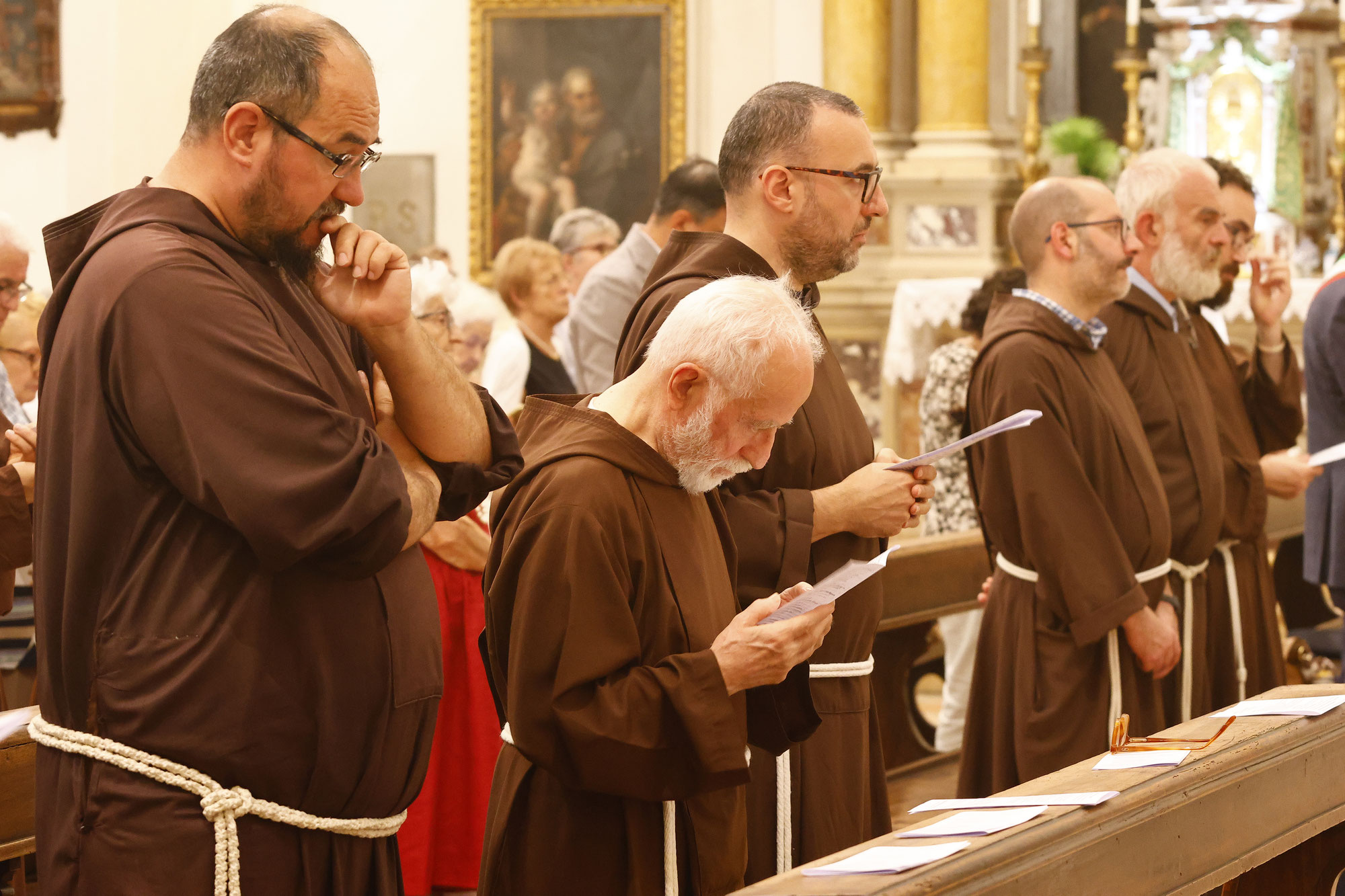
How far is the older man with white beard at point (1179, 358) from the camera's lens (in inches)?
183

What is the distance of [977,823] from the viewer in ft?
8.06

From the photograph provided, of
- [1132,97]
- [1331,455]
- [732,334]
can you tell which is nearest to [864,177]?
[732,334]

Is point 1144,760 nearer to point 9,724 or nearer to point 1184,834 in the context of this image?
point 1184,834

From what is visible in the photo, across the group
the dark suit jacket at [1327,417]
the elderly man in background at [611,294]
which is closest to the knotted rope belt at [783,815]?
the elderly man in background at [611,294]

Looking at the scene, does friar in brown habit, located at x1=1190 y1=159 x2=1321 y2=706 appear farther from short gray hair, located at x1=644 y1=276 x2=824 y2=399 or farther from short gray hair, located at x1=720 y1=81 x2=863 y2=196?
short gray hair, located at x1=644 y1=276 x2=824 y2=399

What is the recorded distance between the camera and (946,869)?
219 centimetres

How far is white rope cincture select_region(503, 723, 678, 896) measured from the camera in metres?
2.60

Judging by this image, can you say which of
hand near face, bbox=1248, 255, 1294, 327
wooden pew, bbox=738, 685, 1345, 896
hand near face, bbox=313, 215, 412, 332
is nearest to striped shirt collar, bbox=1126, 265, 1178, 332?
hand near face, bbox=1248, 255, 1294, 327

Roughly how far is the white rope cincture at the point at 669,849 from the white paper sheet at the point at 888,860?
1.22 feet

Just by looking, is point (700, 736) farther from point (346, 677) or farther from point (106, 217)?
point (106, 217)

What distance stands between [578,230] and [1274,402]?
314cm

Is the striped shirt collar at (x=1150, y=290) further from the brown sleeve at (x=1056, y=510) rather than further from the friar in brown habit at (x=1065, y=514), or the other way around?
the brown sleeve at (x=1056, y=510)

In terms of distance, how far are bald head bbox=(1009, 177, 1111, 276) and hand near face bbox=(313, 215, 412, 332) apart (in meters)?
2.50

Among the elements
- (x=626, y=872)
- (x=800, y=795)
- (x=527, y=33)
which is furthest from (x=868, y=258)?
(x=626, y=872)
